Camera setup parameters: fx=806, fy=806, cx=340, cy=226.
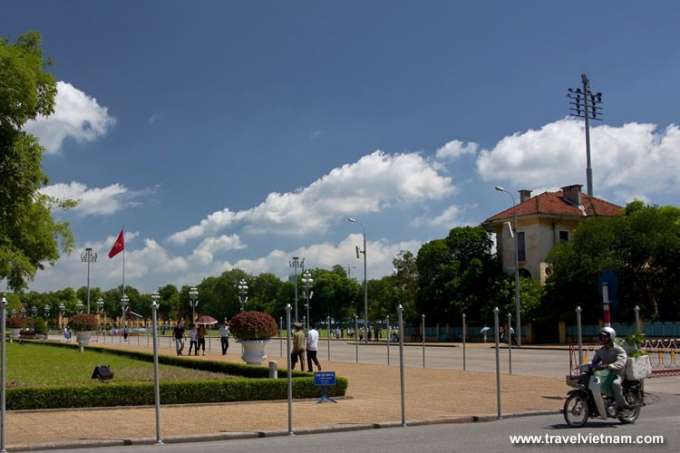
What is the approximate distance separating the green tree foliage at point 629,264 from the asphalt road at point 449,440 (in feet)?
135

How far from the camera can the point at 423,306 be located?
70688 millimetres

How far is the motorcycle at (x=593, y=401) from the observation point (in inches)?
513

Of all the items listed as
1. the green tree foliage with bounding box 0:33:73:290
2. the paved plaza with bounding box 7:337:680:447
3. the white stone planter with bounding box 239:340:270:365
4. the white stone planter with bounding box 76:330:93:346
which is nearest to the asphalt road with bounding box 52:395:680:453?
the paved plaza with bounding box 7:337:680:447

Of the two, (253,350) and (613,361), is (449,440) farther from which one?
→ (253,350)

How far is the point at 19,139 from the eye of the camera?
33531mm

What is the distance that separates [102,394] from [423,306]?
55194mm

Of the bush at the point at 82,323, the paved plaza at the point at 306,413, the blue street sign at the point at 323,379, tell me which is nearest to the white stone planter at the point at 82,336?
the bush at the point at 82,323

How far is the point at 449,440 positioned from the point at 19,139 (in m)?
26.9

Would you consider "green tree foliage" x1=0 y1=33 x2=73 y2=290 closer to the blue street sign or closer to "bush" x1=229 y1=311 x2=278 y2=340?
"bush" x1=229 y1=311 x2=278 y2=340

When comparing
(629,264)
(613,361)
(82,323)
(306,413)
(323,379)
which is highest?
(629,264)

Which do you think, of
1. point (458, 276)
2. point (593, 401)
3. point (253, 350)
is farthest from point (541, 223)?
point (593, 401)

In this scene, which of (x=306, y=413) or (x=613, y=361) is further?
(x=306, y=413)

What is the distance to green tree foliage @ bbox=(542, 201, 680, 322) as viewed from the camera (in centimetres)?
5375

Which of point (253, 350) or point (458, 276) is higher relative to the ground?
point (458, 276)
